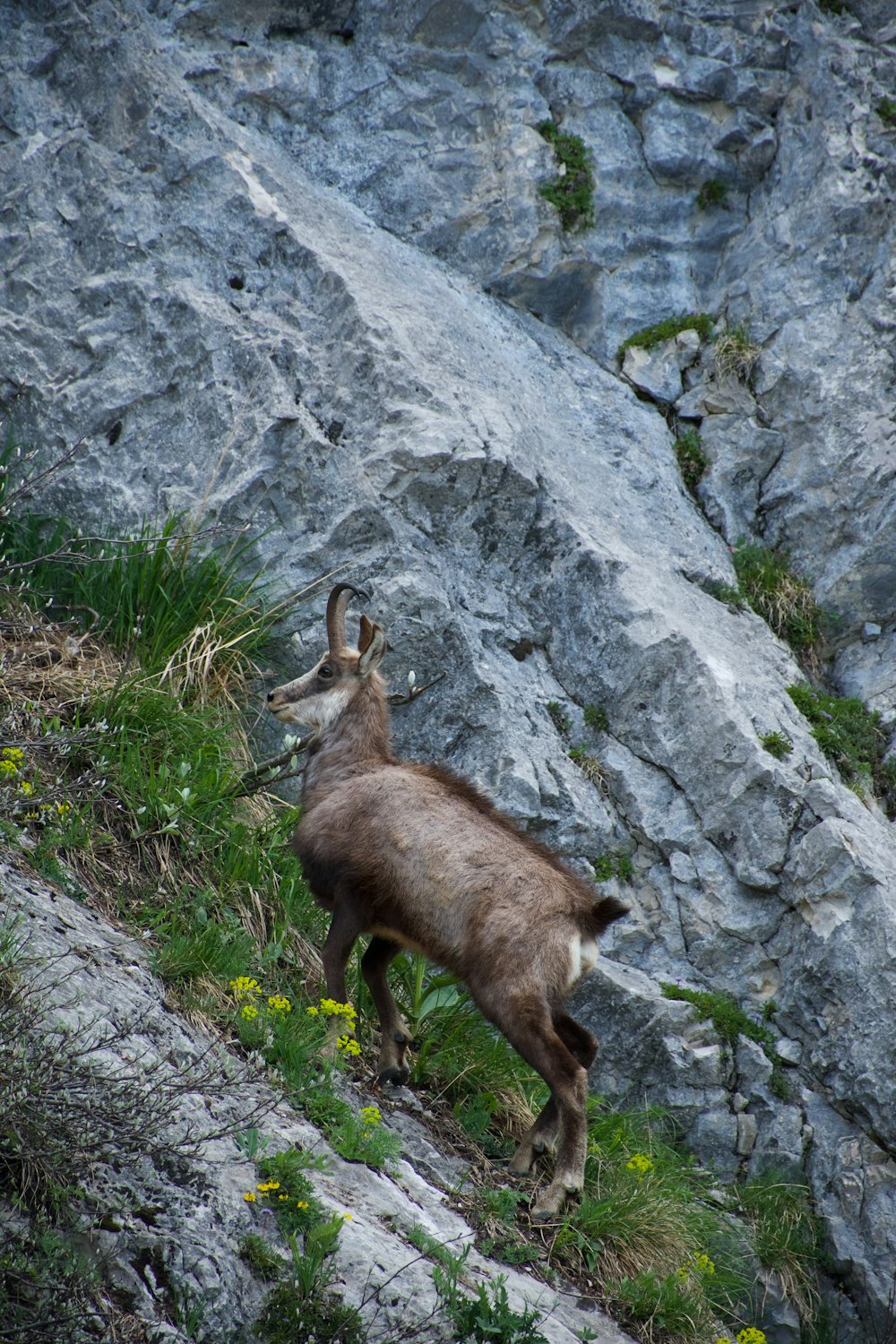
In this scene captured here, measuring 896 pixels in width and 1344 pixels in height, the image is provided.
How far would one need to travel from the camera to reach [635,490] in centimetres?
775

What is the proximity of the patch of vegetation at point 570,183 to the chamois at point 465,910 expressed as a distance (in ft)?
15.8

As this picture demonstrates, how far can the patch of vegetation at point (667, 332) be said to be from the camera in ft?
27.3

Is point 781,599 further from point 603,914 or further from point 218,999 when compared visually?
point 218,999

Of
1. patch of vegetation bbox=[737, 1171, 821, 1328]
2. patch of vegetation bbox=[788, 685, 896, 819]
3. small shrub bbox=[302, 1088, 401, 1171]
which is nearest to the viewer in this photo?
small shrub bbox=[302, 1088, 401, 1171]

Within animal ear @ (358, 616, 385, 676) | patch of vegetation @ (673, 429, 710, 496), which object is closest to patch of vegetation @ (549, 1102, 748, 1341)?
animal ear @ (358, 616, 385, 676)

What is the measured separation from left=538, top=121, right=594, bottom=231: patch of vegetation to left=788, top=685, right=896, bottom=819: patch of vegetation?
3942mm

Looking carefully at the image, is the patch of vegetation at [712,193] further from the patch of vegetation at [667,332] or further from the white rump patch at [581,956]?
the white rump patch at [581,956]

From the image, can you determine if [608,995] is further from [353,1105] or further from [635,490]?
[635,490]

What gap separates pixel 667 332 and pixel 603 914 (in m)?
4.96

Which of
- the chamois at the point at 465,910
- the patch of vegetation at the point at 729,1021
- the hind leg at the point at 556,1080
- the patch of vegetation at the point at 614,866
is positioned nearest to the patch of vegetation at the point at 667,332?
the patch of vegetation at the point at 614,866

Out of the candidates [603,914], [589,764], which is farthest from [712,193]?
[603,914]

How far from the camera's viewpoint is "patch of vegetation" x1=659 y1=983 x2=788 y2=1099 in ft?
20.0

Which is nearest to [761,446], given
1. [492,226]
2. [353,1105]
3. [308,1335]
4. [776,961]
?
[492,226]

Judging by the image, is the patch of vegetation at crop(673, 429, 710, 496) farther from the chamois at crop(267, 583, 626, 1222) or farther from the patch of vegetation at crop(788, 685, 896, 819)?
the chamois at crop(267, 583, 626, 1222)
